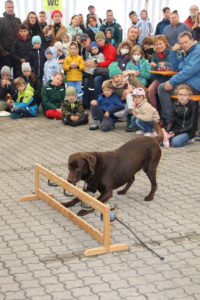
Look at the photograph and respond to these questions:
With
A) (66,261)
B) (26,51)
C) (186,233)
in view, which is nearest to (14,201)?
(66,261)

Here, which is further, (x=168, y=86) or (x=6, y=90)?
A: (x=6, y=90)

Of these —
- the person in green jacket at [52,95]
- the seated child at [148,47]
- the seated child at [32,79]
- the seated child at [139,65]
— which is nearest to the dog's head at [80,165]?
the seated child at [139,65]

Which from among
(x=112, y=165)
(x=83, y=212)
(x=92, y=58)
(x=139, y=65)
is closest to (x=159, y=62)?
(x=139, y=65)

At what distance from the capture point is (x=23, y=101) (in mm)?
10070

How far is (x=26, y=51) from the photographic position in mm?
11328

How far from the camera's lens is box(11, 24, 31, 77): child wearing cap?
11.2 meters

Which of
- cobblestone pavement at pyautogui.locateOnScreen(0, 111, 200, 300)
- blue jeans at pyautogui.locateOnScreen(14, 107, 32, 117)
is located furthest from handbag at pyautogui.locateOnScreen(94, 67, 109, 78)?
cobblestone pavement at pyautogui.locateOnScreen(0, 111, 200, 300)

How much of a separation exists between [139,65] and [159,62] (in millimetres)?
420

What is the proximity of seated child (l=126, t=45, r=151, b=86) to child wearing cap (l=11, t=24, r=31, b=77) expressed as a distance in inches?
114

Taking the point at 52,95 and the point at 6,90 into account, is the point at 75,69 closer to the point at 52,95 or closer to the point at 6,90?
the point at 52,95

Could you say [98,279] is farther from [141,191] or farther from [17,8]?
[17,8]

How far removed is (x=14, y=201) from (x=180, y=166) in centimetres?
253

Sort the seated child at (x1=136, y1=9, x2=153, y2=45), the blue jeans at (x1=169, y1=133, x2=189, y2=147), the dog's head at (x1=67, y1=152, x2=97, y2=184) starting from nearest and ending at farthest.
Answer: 1. the dog's head at (x1=67, y1=152, x2=97, y2=184)
2. the blue jeans at (x1=169, y1=133, x2=189, y2=147)
3. the seated child at (x1=136, y1=9, x2=153, y2=45)

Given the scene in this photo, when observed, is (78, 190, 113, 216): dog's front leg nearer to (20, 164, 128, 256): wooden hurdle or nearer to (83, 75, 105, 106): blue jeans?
(20, 164, 128, 256): wooden hurdle
